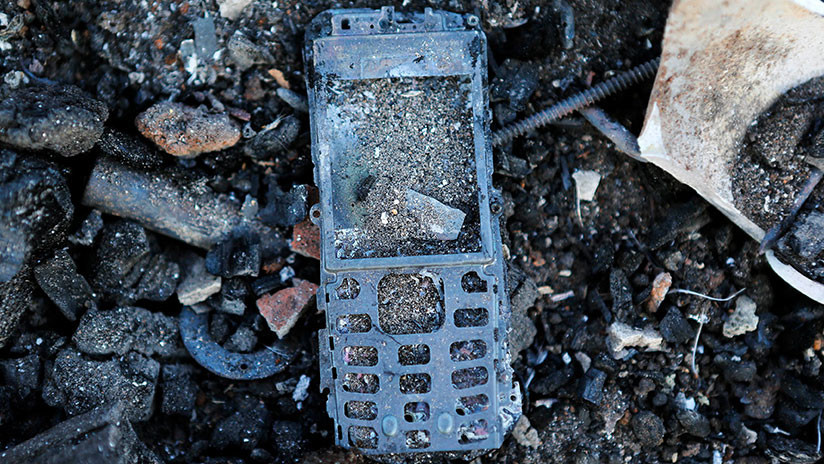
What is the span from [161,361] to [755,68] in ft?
8.40

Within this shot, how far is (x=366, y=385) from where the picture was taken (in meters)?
2.49

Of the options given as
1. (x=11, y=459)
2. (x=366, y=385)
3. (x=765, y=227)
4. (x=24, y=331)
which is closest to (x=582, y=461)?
(x=366, y=385)

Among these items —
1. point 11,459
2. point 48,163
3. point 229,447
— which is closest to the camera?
point 11,459

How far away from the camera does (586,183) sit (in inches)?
110

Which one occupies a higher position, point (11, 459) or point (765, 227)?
point (765, 227)

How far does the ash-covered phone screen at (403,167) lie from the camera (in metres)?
2.48

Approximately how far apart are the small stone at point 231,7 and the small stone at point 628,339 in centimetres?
196

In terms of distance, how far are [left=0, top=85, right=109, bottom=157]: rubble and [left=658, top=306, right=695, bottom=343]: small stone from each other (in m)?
2.31

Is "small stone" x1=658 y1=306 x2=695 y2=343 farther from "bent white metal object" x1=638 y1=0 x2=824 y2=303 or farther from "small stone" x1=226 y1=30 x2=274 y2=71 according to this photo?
"small stone" x1=226 y1=30 x2=274 y2=71

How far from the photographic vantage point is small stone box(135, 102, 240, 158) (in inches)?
102

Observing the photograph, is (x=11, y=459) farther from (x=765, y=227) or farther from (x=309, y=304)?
(x=765, y=227)

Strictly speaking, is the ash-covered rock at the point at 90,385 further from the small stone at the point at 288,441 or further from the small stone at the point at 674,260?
the small stone at the point at 674,260

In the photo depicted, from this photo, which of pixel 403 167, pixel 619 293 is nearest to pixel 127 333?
pixel 403 167

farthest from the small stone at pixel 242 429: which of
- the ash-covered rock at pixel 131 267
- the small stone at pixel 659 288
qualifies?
the small stone at pixel 659 288
